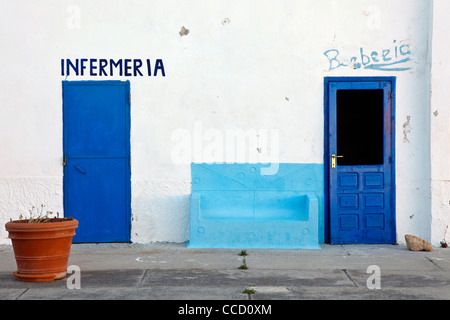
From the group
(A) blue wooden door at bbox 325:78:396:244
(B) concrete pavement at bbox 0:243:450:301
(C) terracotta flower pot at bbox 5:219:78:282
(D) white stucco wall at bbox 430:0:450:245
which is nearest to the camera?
(B) concrete pavement at bbox 0:243:450:301

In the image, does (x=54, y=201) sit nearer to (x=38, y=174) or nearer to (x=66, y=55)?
(x=38, y=174)

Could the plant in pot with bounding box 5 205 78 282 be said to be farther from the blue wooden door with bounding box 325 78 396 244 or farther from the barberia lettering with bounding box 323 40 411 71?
the barberia lettering with bounding box 323 40 411 71

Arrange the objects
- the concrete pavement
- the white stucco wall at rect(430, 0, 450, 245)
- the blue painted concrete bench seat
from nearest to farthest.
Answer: the concrete pavement → the white stucco wall at rect(430, 0, 450, 245) → the blue painted concrete bench seat

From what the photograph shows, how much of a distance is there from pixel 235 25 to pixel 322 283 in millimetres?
4418

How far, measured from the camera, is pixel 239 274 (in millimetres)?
7172

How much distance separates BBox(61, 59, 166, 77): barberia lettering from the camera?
30.9ft

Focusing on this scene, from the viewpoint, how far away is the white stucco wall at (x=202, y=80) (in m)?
9.41

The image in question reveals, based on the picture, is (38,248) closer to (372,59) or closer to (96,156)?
(96,156)

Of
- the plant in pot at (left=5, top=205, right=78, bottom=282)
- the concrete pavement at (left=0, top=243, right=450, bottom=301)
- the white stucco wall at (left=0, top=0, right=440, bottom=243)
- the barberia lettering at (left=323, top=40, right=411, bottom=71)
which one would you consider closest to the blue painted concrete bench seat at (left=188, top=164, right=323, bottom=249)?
the white stucco wall at (left=0, top=0, right=440, bottom=243)

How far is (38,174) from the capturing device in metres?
9.43

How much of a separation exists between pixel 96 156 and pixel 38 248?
288 centimetres

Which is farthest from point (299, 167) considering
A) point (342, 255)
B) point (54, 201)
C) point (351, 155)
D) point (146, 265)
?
point (54, 201)

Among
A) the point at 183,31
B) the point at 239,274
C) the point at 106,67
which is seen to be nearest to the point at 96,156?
Result: the point at 106,67

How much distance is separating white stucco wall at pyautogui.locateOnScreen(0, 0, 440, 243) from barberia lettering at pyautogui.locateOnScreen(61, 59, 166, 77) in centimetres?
9
